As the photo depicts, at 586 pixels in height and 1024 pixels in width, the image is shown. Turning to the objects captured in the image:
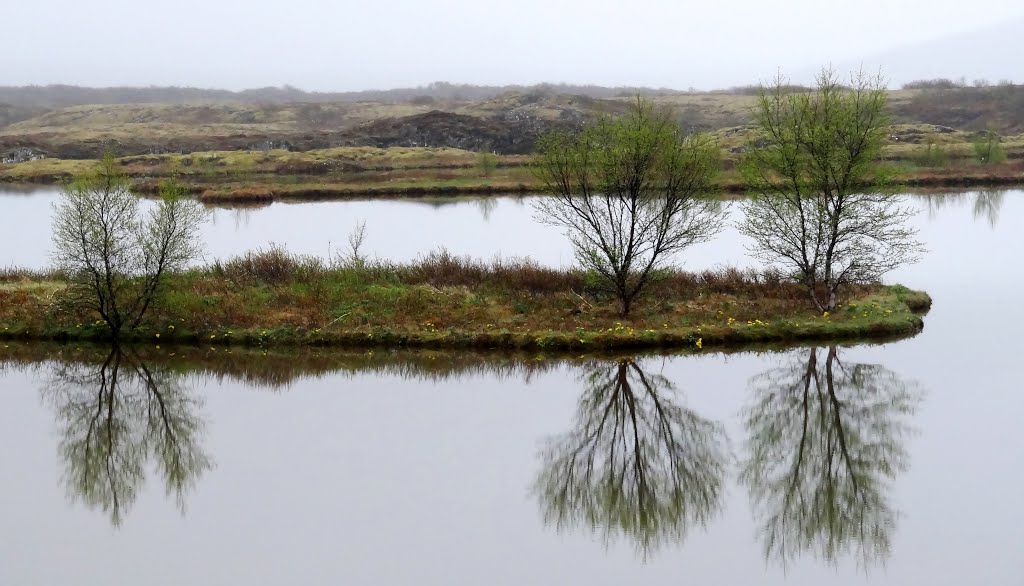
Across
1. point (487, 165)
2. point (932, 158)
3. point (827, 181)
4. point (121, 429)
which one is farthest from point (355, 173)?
point (121, 429)

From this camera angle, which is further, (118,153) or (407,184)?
(118,153)

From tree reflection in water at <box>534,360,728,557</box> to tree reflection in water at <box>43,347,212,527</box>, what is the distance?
5.89m

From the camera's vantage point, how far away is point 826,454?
50.8 ft

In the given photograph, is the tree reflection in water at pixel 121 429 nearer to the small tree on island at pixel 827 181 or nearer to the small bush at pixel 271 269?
the small bush at pixel 271 269

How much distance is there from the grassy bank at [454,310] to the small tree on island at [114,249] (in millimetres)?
532

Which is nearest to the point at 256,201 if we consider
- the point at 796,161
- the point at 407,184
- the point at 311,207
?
the point at 311,207

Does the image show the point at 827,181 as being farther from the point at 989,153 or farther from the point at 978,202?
the point at 989,153

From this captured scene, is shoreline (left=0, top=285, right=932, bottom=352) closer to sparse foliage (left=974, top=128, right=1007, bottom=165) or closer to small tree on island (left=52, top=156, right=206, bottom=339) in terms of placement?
small tree on island (left=52, top=156, right=206, bottom=339)

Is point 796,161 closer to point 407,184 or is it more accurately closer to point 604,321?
point 604,321

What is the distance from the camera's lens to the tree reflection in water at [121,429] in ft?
47.3

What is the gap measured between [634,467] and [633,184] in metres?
10.9

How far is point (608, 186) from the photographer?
24.5 meters

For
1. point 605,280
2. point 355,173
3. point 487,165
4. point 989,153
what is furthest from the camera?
point 355,173

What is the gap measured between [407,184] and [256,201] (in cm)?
1067
